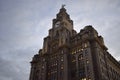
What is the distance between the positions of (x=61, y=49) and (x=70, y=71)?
16.9m

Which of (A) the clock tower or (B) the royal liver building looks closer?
(B) the royal liver building

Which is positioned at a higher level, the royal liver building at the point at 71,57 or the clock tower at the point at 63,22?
the clock tower at the point at 63,22

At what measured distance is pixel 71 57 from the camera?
10006 cm

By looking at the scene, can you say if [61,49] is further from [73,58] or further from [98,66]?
[98,66]

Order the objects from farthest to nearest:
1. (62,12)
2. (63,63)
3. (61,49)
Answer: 1. (62,12)
2. (61,49)
3. (63,63)

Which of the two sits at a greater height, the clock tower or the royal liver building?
the clock tower

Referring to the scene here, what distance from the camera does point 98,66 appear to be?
84375 mm

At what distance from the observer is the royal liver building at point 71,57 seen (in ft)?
Answer: 288

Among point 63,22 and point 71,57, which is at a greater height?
Answer: point 63,22

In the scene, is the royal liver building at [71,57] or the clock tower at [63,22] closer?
the royal liver building at [71,57]

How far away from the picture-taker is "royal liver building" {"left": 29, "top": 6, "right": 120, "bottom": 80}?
87856mm

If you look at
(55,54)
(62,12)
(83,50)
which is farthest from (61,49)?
(62,12)

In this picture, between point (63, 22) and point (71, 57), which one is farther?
point (63, 22)

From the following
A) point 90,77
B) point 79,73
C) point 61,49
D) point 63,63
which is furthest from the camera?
point 61,49
